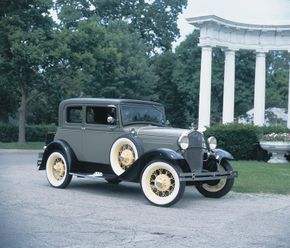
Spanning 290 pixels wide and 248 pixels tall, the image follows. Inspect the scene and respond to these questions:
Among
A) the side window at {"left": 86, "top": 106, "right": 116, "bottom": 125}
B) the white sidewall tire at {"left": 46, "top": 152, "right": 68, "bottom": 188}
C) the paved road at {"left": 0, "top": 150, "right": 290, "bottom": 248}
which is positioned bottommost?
the paved road at {"left": 0, "top": 150, "right": 290, "bottom": 248}

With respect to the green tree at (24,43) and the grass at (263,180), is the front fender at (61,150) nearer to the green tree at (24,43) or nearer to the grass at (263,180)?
the grass at (263,180)

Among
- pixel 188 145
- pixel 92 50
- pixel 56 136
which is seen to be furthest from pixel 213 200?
pixel 92 50

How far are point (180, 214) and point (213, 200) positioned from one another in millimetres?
1956

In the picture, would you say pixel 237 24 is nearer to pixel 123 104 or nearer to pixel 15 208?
pixel 123 104

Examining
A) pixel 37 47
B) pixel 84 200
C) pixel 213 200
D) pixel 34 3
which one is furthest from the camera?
pixel 34 3

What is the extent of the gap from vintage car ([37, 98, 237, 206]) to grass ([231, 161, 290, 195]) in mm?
1449

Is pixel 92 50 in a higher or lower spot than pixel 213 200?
higher

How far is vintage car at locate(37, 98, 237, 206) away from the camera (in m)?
9.34

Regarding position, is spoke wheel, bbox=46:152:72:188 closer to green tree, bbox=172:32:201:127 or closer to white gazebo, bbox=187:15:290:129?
white gazebo, bbox=187:15:290:129

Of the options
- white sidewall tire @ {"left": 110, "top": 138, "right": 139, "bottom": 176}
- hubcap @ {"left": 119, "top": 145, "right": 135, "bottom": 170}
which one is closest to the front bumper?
hubcap @ {"left": 119, "top": 145, "right": 135, "bottom": 170}

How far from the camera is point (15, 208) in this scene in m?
8.41

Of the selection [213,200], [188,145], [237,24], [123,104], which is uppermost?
[237,24]

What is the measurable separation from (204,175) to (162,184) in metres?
0.90

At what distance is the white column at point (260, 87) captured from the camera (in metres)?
27.5
